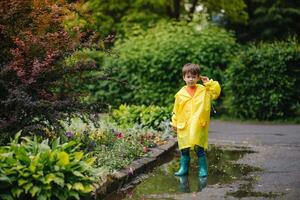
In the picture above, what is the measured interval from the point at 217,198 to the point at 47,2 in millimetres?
3468

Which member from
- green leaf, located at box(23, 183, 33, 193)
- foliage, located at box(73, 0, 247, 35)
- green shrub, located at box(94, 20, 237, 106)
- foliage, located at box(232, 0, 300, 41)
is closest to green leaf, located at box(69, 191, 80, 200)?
green leaf, located at box(23, 183, 33, 193)

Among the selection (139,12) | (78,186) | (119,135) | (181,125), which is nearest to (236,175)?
(181,125)

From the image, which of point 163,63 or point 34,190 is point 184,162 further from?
point 163,63

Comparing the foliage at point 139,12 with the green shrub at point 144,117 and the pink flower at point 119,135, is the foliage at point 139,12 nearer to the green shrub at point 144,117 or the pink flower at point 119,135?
the green shrub at point 144,117

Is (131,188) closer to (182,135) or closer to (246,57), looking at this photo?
(182,135)

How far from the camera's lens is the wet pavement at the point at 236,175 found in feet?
21.6

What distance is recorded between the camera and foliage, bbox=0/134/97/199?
5289 millimetres

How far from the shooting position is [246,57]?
1438 centimetres

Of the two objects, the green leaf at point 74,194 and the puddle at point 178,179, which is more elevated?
the green leaf at point 74,194

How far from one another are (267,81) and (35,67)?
8417 mm

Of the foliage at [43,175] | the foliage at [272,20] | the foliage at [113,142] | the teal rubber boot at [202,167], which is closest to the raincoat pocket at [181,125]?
the teal rubber boot at [202,167]

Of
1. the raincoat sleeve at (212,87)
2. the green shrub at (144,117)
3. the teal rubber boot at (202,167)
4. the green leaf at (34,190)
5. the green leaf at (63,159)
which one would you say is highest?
the raincoat sleeve at (212,87)

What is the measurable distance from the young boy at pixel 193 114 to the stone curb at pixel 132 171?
1.74ft

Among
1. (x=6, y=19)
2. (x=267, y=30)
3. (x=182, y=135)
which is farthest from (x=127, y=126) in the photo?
(x=267, y=30)
